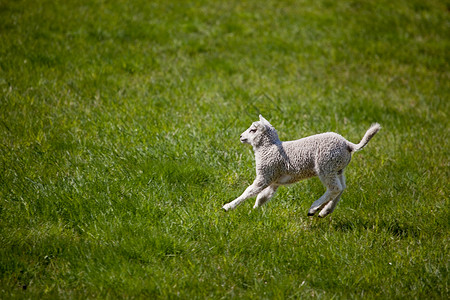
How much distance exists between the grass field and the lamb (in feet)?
1.18

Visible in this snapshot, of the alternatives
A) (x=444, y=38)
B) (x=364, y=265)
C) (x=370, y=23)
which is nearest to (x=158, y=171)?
(x=364, y=265)

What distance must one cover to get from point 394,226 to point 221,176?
7.05 feet

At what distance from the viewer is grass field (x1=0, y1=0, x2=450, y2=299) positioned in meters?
4.36

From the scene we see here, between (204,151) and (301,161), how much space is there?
191 cm

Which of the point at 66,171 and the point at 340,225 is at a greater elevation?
the point at 66,171

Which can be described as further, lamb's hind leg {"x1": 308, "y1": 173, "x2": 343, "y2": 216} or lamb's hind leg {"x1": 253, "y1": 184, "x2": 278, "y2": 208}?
lamb's hind leg {"x1": 253, "y1": 184, "x2": 278, "y2": 208}

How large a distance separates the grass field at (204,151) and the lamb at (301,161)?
36 cm

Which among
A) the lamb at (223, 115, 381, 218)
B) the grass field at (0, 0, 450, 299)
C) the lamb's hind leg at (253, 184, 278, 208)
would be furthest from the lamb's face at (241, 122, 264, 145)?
the grass field at (0, 0, 450, 299)

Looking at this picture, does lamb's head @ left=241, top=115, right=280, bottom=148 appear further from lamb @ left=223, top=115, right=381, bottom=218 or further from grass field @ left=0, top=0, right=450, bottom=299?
grass field @ left=0, top=0, right=450, bottom=299

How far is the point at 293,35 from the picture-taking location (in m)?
11.6

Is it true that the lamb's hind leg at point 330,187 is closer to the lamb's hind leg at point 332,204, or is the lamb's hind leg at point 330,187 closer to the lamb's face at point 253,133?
the lamb's hind leg at point 332,204

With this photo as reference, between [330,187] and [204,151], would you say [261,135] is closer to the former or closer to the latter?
[330,187]

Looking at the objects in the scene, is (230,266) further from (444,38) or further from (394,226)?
(444,38)

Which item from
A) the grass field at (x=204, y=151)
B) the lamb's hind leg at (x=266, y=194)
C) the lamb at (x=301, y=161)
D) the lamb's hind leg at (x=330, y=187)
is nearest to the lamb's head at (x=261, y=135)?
the lamb at (x=301, y=161)
